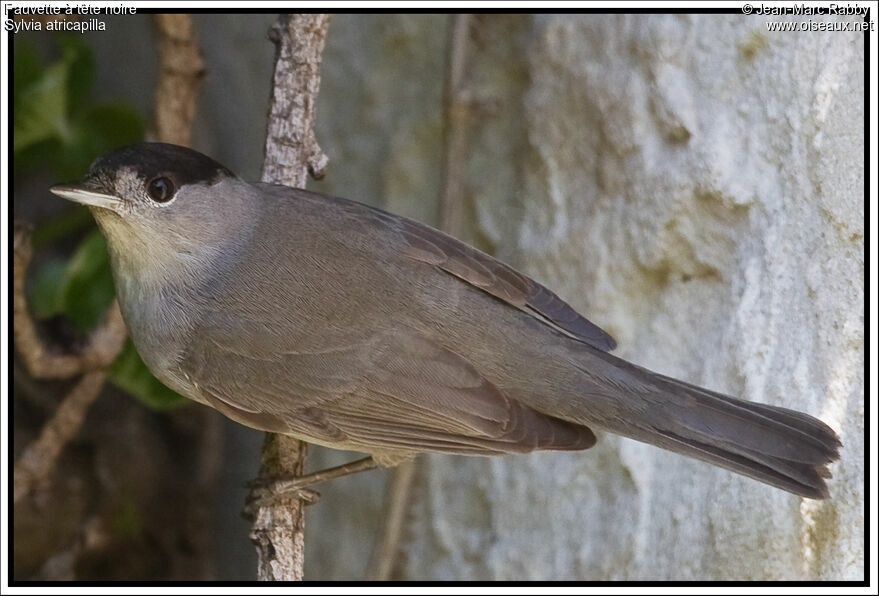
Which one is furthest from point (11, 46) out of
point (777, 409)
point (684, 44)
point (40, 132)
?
point (777, 409)

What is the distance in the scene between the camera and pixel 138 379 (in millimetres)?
3344

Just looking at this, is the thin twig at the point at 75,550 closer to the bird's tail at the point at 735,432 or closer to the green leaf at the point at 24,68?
the green leaf at the point at 24,68

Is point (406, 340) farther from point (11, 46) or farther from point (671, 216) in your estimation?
point (11, 46)

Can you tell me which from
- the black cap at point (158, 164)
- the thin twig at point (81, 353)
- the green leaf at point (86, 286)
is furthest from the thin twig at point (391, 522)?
the black cap at point (158, 164)

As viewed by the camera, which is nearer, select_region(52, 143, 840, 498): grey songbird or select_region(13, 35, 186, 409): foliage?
select_region(52, 143, 840, 498): grey songbird

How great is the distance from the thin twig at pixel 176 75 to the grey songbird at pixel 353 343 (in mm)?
511

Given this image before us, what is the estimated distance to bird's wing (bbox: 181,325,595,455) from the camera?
2.55 m

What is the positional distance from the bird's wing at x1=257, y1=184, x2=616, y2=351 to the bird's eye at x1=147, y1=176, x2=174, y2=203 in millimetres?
312

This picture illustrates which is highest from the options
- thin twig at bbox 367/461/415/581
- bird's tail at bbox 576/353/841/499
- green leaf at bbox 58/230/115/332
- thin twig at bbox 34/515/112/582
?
green leaf at bbox 58/230/115/332

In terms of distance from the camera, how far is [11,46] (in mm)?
3209

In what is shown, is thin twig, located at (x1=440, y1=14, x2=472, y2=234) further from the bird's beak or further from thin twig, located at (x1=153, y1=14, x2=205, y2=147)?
the bird's beak

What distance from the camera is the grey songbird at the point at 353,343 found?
8.19 feet

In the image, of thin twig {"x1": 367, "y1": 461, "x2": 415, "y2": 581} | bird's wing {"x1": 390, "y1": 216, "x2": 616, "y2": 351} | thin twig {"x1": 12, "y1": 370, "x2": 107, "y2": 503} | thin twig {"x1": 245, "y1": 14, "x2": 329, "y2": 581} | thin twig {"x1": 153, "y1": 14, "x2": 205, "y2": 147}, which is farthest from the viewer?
thin twig {"x1": 367, "y1": 461, "x2": 415, "y2": 581}

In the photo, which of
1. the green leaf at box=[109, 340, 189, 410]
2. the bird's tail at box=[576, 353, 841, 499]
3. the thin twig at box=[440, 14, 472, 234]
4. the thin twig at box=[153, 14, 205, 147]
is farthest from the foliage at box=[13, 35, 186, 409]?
the bird's tail at box=[576, 353, 841, 499]
